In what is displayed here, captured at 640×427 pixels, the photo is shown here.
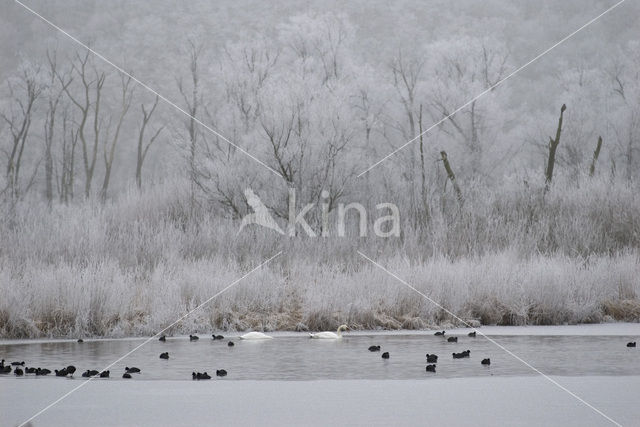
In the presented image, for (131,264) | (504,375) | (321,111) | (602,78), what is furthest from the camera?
(602,78)

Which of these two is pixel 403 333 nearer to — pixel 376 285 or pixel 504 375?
pixel 376 285

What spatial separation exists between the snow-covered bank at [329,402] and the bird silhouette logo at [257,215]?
33.3 ft

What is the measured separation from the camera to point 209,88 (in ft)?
157

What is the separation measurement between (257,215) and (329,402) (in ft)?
40.3

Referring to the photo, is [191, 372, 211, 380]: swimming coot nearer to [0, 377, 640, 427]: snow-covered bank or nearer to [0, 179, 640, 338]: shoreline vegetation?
[0, 377, 640, 427]: snow-covered bank

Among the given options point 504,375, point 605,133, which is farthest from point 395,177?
point 504,375

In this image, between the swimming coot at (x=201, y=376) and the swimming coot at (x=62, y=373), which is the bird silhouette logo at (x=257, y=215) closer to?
the swimming coot at (x=62, y=373)

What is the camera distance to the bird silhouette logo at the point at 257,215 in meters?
15.7

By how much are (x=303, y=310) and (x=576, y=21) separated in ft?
156

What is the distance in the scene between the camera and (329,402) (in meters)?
4.38

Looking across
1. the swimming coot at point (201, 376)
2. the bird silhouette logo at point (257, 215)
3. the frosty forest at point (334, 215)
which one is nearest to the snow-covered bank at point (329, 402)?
the swimming coot at point (201, 376)

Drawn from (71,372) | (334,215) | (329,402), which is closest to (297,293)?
(71,372)

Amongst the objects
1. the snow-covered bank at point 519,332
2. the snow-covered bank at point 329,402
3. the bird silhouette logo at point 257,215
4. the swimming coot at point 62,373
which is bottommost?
the snow-covered bank at point 329,402

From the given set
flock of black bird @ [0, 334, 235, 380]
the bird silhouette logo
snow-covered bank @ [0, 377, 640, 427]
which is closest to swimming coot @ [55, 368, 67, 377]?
flock of black bird @ [0, 334, 235, 380]
